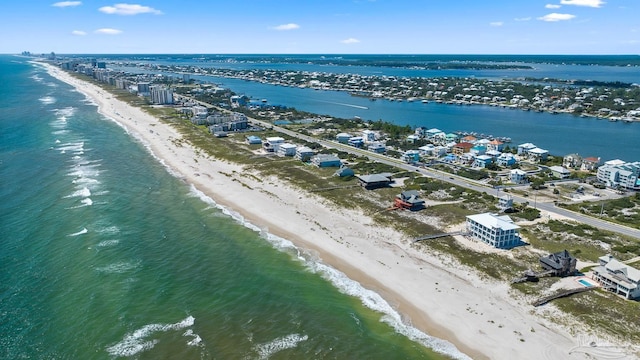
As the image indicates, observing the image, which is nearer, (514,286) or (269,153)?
(514,286)

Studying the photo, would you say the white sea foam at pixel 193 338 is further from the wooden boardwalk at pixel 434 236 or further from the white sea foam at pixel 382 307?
the wooden boardwalk at pixel 434 236

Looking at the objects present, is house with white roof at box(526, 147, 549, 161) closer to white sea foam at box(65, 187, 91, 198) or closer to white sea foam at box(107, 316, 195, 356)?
white sea foam at box(107, 316, 195, 356)

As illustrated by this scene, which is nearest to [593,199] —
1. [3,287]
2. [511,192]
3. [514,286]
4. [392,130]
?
[511,192]

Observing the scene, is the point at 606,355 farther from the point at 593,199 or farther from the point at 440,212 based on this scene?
the point at 593,199

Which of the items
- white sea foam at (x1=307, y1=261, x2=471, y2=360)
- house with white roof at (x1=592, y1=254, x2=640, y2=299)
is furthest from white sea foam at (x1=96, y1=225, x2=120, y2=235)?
house with white roof at (x1=592, y1=254, x2=640, y2=299)

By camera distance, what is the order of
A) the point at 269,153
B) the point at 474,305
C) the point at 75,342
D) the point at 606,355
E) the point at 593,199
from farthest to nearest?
the point at 269,153 → the point at 593,199 → the point at 474,305 → the point at 75,342 → the point at 606,355
